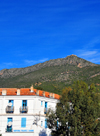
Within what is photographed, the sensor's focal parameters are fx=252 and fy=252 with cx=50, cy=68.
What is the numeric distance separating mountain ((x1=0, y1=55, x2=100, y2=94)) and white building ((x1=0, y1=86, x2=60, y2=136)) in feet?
175

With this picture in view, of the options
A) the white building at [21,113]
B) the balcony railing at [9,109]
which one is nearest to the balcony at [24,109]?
the white building at [21,113]

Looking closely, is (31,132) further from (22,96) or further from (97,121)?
(97,121)

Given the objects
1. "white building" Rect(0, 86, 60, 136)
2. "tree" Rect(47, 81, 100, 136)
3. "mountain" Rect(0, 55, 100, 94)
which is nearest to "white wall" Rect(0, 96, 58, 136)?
"white building" Rect(0, 86, 60, 136)

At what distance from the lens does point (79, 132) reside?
33.2 meters

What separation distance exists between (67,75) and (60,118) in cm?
9222

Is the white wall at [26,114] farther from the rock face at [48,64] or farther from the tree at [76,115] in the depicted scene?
the rock face at [48,64]


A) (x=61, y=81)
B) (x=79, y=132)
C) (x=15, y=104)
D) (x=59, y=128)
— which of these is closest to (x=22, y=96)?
(x=15, y=104)

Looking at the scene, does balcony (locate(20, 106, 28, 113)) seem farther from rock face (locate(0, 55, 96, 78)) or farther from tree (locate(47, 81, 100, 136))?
rock face (locate(0, 55, 96, 78))

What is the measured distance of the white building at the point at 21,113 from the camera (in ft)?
137

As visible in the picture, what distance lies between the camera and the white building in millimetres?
41750

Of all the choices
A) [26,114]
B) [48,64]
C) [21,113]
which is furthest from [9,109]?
[48,64]

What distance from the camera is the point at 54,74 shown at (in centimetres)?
12962

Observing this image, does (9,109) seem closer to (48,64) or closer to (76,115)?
(76,115)

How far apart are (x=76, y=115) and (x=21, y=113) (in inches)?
487
